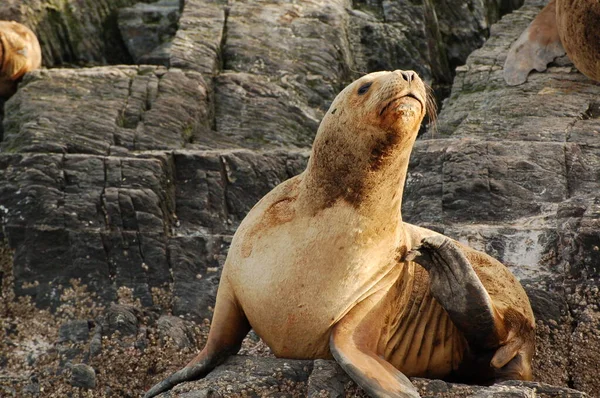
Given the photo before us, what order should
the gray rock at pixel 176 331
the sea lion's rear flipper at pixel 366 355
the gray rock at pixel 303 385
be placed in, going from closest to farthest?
the sea lion's rear flipper at pixel 366 355
the gray rock at pixel 303 385
the gray rock at pixel 176 331

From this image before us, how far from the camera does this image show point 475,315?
638cm

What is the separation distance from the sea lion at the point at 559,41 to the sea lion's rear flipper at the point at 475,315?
2.94 m

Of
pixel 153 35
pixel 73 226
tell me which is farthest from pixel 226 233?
pixel 153 35

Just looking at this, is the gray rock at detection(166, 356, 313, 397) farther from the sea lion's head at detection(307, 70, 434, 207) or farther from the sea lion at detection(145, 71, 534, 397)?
the sea lion's head at detection(307, 70, 434, 207)

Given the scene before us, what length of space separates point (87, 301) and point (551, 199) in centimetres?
332

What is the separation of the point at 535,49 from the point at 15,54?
4432 mm

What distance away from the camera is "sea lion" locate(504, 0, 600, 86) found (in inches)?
345

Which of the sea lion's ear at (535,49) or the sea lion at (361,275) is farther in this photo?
the sea lion's ear at (535,49)

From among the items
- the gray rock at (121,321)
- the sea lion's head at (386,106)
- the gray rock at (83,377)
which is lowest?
the gray rock at (83,377)

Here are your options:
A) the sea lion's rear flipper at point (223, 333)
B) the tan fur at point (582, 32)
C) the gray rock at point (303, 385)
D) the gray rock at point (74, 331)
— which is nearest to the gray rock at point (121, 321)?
the gray rock at point (74, 331)

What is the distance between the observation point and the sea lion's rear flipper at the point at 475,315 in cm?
625

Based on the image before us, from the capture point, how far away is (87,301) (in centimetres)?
830

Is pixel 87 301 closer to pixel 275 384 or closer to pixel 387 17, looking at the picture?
pixel 275 384

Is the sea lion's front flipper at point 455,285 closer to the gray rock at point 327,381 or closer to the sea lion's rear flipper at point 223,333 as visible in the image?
the gray rock at point 327,381
